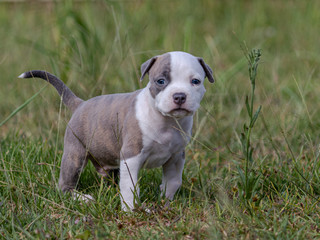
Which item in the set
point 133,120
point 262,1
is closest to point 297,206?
point 133,120

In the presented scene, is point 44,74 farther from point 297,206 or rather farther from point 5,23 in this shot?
point 5,23

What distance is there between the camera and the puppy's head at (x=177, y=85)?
2.69 meters

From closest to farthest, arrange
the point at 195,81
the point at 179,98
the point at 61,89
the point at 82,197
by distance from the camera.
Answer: the point at 179,98 < the point at 195,81 < the point at 82,197 < the point at 61,89

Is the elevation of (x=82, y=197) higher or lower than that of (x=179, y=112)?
lower

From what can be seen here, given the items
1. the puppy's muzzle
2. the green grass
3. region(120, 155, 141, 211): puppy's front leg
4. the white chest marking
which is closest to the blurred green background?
the green grass

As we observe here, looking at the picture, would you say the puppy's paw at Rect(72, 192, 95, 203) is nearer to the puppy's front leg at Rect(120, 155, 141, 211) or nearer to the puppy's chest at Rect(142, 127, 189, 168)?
the puppy's front leg at Rect(120, 155, 141, 211)

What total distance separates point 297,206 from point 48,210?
4.89 ft

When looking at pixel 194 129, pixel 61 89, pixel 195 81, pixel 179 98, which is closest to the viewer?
pixel 179 98

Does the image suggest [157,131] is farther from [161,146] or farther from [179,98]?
[179,98]

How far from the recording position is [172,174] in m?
3.20

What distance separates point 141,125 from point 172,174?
450 mm

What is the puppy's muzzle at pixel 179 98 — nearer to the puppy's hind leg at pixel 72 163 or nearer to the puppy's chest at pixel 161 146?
the puppy's chest at pixel 161 146

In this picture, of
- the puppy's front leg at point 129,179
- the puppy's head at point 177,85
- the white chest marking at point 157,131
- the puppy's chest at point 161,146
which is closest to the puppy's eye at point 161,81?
the puppy's head at point 177,85

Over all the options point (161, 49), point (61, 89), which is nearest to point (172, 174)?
point (61, 89)
